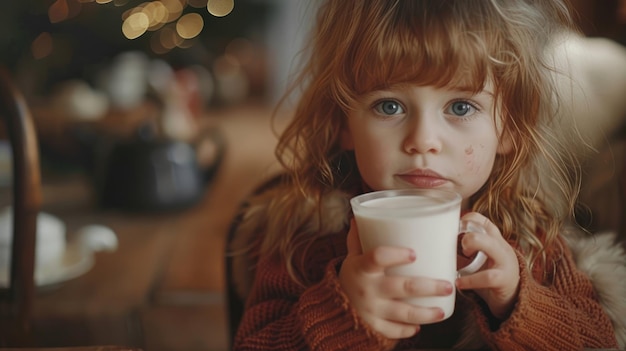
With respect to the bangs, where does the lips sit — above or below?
below

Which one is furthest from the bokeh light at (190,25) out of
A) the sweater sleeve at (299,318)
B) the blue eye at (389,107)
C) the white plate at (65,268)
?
the blue eye at (389,107)

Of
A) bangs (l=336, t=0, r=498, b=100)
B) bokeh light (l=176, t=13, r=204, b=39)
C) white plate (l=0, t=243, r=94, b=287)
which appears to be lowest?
white plate (l=0, t=243, r=94, b=287)

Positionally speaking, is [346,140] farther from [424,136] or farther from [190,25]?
[190,25]

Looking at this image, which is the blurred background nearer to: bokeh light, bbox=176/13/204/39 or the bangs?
the bangs

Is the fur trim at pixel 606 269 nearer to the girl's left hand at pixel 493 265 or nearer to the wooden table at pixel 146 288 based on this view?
the girl's left hand at pixel 493 265

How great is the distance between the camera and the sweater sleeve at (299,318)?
660 millimetres

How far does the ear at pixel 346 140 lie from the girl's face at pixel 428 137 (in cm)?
6

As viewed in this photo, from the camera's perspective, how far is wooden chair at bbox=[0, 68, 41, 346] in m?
1.00

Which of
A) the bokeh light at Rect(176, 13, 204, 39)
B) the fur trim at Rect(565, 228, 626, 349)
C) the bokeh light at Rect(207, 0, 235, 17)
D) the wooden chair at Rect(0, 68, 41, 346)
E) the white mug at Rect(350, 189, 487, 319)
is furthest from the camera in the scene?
the bokeh light at Rect(207, 0, 235, 17)

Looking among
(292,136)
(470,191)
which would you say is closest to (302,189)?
(292,136)

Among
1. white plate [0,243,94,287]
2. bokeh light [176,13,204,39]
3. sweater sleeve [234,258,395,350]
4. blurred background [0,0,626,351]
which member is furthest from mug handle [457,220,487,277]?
bokeh light [176,13,204,39]

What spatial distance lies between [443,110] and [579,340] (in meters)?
0.29

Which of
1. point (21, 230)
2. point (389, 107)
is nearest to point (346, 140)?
point (389, 107)

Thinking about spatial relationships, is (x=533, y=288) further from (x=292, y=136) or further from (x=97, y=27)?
(x=97, y=27)
